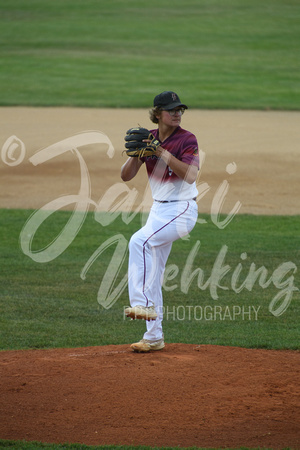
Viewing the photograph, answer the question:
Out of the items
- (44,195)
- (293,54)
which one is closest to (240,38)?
(293,54)

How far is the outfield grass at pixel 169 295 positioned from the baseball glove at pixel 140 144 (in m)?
2.10

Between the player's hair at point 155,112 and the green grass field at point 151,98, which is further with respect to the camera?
the green grass field at point 151,98

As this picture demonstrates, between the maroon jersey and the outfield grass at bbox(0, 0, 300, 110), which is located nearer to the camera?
the maroon jersey

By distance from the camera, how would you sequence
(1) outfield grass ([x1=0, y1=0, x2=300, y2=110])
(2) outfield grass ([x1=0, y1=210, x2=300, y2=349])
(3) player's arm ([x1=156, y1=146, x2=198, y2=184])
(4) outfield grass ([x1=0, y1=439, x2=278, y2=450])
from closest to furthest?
(4) outfield grass ([x1=0, y1=439, x2=278, y2=450]) < (3) player's arm ([x1=156, y1=146, x2=198, y2=184]) < (2) outfield grass ([x1=0, y1=210, x2=300, y2=349]) < (1) outfield grass ([x1=0, y1=0, x2=300, y2=110])

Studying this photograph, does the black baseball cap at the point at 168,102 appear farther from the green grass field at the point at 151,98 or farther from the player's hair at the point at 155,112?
the green grass field at the point at 151,98

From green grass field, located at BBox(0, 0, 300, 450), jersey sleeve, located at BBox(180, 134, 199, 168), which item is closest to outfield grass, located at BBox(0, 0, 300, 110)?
green grass field, located at BBox(0, 0, 300, 450)

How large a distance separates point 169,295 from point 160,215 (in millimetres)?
2643

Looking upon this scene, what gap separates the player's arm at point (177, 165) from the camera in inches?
232

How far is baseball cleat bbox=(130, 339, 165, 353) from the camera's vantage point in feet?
20.7

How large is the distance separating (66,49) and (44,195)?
77.1 feet

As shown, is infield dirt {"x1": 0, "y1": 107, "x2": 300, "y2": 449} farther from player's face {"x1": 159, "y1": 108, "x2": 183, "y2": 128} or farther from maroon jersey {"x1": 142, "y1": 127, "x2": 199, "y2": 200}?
player's face {"x1": 159, "y1": 108, "x2": 183, "y2": 128}

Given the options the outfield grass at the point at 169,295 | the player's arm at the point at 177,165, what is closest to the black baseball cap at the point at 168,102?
the player's arm at the point at 177,165

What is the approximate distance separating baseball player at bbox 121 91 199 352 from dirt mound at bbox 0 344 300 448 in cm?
47

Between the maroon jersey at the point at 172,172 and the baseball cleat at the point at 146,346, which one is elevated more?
the maroon jersey at the point at 172,172
